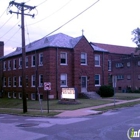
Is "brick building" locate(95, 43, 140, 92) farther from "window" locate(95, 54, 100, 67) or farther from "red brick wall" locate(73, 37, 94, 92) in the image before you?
"red brick wall" locate(73, 37, 94, 92)

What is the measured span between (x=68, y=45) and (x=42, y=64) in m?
4.38

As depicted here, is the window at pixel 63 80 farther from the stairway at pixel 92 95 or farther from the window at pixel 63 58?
the stairway at pixel 92 95

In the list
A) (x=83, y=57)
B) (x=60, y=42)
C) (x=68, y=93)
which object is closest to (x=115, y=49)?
(x=83, y=57)

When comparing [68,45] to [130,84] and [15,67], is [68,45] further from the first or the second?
[130,84]

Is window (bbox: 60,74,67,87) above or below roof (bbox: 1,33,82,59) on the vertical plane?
below

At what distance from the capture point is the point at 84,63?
120 ft

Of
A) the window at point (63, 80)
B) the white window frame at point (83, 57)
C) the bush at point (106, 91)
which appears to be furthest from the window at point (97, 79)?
the window at point (63, 80)

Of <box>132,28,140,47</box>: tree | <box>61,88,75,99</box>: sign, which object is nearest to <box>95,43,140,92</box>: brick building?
<box>132,28,140,47</box>: tree

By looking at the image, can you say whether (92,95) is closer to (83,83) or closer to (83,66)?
(83,83)

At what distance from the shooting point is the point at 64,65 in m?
34.9

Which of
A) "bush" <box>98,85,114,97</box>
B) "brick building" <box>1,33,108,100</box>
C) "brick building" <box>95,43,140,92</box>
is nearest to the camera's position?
"brick building" <box>1,33,108,100</box>

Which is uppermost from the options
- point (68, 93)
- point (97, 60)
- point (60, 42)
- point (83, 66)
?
point (60, 42)

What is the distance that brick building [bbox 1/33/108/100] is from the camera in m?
34.0

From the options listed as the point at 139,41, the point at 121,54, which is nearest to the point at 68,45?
the point at 139,41
